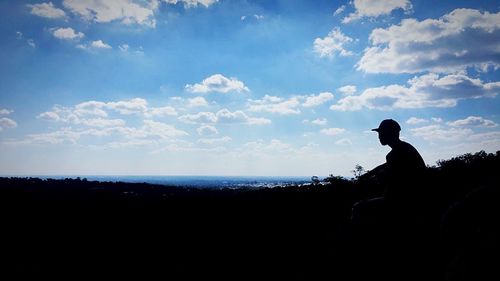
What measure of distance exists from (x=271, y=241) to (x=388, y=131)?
7.74 m

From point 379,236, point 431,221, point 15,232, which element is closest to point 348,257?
point 379,236

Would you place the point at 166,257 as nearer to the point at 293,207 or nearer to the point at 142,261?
the point at 142,261

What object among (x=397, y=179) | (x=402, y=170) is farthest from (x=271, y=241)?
(x=402, y=170)

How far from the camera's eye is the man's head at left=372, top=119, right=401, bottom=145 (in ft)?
19.4

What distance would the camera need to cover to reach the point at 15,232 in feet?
56.1

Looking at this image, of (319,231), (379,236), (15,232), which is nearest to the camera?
(379,236)

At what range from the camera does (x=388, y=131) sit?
595cm

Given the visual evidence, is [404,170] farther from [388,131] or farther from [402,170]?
[388,131]

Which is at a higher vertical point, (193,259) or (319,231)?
(319,231)

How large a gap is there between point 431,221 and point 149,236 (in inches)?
524

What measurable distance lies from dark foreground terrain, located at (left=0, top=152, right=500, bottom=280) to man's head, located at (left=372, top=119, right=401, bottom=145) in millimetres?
1062

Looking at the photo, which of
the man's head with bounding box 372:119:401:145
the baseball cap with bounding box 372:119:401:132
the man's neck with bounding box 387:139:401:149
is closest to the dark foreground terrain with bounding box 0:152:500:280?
the man's neck with bounding box 387:139:401:149

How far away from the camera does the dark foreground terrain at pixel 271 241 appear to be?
15.1ft

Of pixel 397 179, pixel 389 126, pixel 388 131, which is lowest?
pixel 397 179
